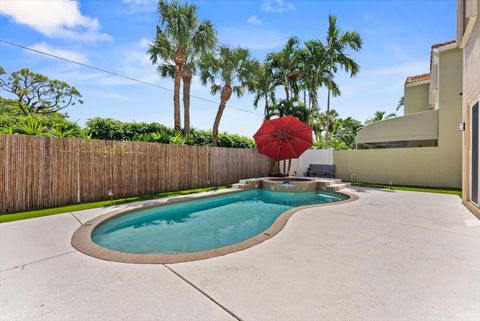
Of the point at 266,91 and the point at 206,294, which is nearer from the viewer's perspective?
the point at 206,294

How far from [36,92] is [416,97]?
4622cm

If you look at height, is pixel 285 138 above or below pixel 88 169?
above

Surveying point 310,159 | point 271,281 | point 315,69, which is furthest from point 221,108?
point 271,281

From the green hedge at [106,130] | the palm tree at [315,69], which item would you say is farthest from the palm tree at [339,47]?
the green hedge at [106,130]

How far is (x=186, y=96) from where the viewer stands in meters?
16.3

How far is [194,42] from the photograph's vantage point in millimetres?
14539

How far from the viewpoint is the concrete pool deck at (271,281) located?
2.58 meters

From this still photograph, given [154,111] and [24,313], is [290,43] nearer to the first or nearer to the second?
[154,111]

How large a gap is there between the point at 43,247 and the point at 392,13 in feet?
47.5

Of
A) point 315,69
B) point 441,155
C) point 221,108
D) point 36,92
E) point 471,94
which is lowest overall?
point 441,155

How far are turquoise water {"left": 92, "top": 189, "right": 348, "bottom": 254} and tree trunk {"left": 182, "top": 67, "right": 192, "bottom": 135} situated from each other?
6801mm

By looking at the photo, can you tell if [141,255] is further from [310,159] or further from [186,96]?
[310,159]

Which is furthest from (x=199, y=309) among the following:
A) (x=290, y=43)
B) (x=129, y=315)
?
(x=290, y=43)

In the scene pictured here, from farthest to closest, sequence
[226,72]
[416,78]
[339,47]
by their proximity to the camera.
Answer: [416,78]
[339,47]
[226,72]
